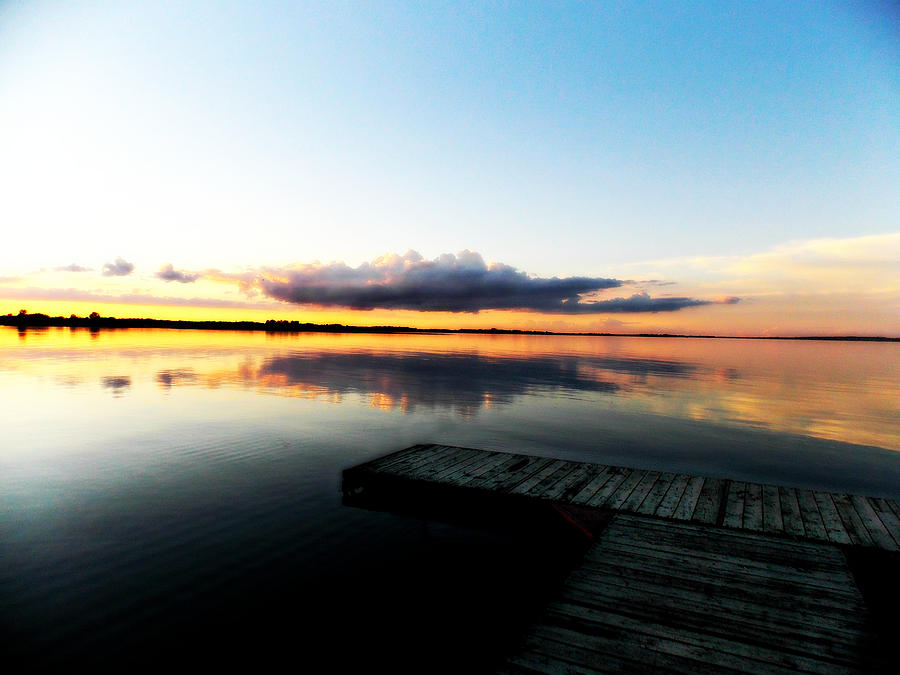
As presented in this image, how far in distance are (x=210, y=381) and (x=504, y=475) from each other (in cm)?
3437

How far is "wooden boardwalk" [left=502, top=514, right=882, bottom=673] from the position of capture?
5.57m

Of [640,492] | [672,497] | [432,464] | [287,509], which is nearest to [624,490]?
[640,492]

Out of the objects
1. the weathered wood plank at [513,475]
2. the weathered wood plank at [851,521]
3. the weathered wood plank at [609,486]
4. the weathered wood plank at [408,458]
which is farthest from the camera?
the weathered wood plank at [408,458]

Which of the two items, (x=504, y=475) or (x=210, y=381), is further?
(x=210, y=381)

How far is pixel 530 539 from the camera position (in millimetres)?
11664

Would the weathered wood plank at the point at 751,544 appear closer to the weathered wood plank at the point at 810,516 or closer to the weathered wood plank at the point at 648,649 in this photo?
the weathered wood plank at the point at 810,516

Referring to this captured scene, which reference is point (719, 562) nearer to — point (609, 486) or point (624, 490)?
point (624, 490)

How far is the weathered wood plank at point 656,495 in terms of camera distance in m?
10.4

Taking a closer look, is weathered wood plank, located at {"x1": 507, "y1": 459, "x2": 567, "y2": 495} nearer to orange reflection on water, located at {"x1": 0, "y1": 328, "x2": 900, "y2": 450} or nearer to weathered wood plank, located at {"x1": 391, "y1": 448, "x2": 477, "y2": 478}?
weathered wood plank, located at {"x1": 391, "y1": 448, "x2": 477, "y2": 478}

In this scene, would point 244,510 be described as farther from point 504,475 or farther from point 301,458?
point 504,475

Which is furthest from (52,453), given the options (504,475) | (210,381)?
(210,381)

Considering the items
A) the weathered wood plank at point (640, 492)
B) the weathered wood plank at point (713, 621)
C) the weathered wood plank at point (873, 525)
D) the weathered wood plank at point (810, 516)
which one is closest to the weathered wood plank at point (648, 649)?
the weathered wood plank at point (713, 621)

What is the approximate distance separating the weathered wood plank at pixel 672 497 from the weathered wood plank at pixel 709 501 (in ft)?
1.39

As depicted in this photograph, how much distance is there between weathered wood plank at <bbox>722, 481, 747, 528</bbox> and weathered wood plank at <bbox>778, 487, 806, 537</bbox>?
748mm
